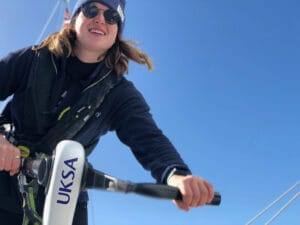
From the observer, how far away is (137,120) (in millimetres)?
3025

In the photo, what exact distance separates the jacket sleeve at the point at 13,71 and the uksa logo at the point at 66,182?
1.65 meters

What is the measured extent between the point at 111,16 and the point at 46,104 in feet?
A: 2.57

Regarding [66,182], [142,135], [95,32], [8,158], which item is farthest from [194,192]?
[95,32]

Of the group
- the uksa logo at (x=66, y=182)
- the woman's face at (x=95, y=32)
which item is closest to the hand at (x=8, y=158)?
the uksa logo at (x=66, y=182)

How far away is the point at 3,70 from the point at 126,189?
1.74 metres

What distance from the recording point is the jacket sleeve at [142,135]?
8.17ft

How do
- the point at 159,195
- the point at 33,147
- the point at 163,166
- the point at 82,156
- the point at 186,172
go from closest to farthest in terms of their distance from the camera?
the point at 82,156
the point at 159,195
the point at 186,172
the point at 163,166
the point at 33,147

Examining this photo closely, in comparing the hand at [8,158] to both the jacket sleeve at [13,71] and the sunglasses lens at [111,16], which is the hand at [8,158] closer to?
the jacket sleeve at [13,71]

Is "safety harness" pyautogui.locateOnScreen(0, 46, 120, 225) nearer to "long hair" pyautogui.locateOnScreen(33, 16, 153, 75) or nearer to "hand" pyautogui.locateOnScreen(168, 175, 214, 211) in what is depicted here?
"long hair" pyautogui.locateOnScreen(33, 16, 153, 75)

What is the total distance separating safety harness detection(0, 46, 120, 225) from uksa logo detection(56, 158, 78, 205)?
1.02 metres

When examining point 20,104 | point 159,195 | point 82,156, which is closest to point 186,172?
point 159,195

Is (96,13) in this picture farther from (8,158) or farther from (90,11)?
(8,158)

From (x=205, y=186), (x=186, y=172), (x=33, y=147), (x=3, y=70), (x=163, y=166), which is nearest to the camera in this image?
(x=205, y=186)

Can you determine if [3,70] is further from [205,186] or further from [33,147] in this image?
[205,186]
